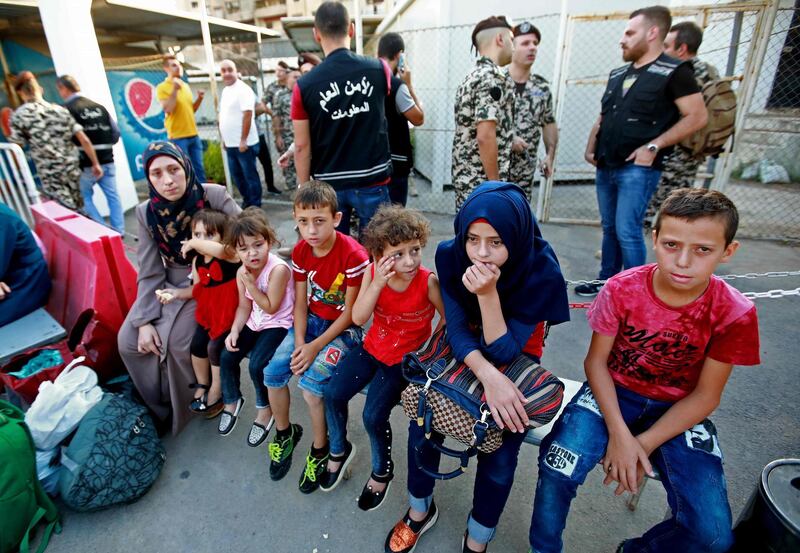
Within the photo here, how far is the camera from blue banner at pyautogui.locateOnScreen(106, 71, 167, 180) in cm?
758

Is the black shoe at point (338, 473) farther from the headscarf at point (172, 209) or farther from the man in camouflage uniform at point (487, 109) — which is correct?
the man in camouflage uniform at point (487, 109)

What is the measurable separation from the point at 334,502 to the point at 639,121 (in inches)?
116

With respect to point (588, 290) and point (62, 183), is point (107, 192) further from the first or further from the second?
point (588, 290)

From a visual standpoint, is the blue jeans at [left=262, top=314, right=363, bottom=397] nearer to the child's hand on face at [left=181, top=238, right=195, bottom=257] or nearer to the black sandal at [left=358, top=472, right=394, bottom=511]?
the black sandal at [left=358, top=472, right=394, bottom=511]

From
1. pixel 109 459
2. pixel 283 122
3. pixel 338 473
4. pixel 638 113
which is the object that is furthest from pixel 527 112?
pixel 283 122

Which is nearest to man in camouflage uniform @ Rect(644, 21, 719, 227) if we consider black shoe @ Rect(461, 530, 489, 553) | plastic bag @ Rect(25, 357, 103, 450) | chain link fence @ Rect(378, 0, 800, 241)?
chain link fence @ Rect(378, 0, 800, 241)

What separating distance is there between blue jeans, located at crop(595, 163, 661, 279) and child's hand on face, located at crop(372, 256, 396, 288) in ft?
7.08

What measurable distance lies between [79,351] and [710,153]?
4.63m

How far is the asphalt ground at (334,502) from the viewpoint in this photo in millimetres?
1741

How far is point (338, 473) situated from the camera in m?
1.97

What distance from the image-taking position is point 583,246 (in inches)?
182

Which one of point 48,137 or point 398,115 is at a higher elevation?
point 398,115

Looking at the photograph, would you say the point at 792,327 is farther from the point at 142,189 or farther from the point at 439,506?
the point at 142,189

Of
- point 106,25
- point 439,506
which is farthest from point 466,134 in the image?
point 106,25
